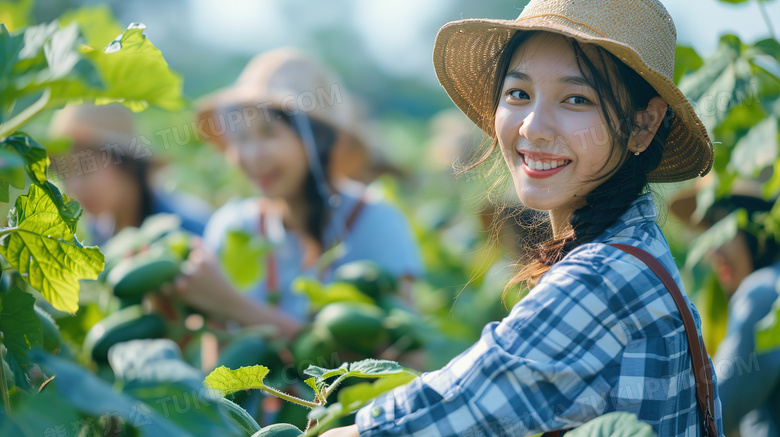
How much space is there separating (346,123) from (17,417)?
8.52 ft

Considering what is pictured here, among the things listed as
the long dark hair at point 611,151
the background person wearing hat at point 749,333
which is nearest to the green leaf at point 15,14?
the long dark hair at point 611,151

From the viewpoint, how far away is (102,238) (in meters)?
3.24

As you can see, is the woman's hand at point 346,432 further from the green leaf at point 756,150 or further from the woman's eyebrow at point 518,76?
the green leaf at point 756,150

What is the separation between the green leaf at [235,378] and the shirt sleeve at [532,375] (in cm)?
15

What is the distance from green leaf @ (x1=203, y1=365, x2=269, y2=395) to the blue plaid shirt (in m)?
0.15

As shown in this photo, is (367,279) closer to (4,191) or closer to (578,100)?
(578,100)

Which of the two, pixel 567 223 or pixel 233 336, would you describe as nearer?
pixel 567 223

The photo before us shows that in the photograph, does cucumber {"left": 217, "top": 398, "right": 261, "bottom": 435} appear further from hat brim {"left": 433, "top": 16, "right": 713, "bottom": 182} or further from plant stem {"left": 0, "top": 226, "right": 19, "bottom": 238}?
hat brim {"left": 433, "top": 16, "right": 713, "bottom": 182}

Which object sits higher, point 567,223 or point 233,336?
point 567,223

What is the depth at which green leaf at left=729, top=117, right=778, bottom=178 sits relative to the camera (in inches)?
64.6

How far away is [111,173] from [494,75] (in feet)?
7.82

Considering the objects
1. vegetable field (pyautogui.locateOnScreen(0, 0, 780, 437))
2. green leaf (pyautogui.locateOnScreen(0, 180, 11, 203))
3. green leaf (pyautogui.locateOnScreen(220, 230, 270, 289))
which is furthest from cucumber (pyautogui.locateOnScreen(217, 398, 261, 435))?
green leaf (pyautogui.locateOnScreen(220, 230, 270, 289))

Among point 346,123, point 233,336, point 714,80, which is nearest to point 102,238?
point 346,123

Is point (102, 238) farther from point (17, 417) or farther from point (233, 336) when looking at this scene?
point (17, 417)
